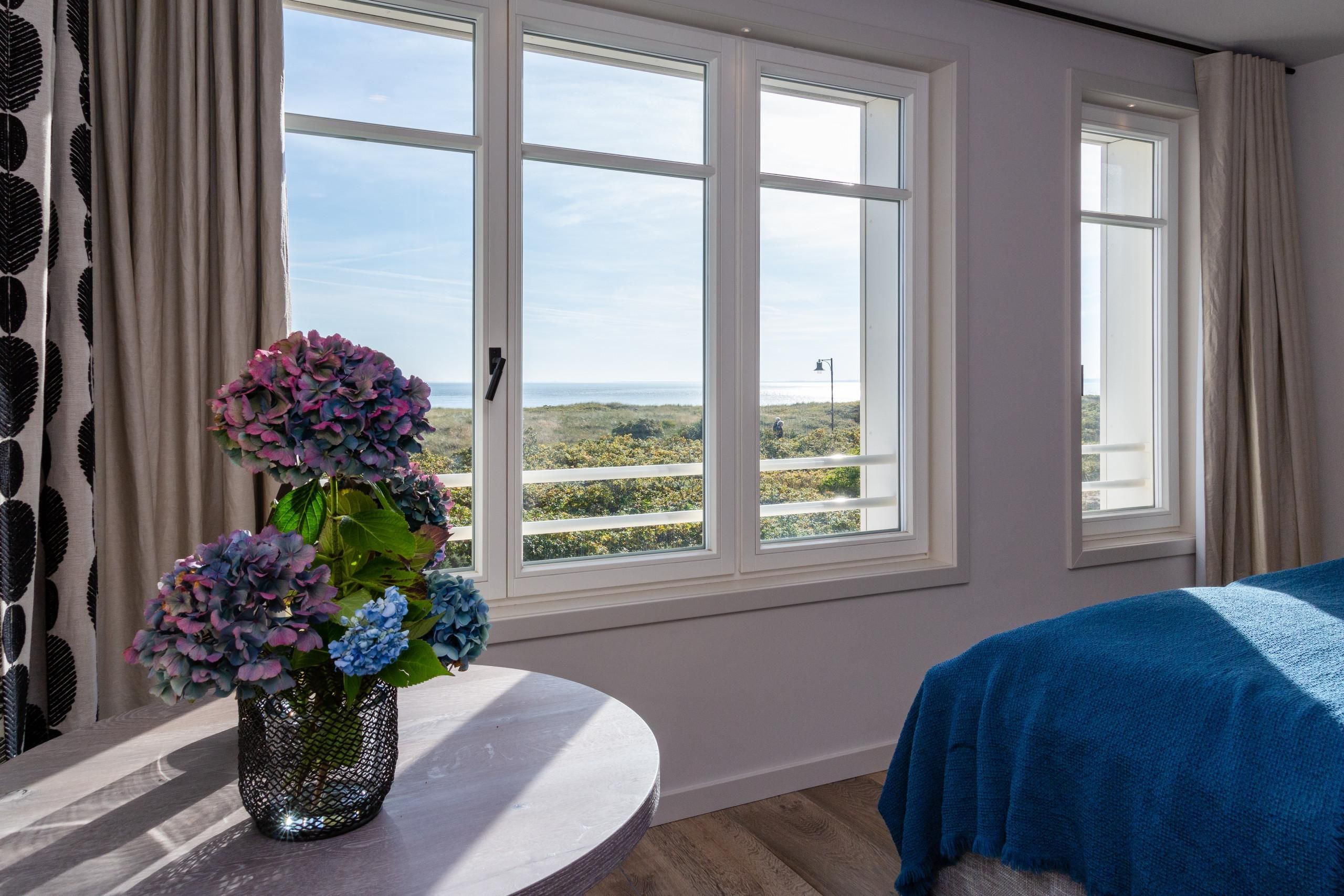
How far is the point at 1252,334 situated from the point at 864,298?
1.60 m

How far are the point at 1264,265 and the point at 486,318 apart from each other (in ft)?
9.73

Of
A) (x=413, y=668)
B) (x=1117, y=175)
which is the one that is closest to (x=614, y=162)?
(x=413, y=668)

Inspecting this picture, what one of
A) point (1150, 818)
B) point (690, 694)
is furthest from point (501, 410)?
point (1150, 818)

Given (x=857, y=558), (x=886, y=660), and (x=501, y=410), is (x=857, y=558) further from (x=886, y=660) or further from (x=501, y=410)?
(x=501, y=410)

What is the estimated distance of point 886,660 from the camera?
282cm

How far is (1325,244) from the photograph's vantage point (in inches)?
137

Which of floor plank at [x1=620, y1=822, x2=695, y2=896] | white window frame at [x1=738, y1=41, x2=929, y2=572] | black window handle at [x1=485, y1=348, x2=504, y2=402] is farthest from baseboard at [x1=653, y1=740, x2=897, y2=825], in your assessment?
black window handle at [x1=485, y1=348, x2=504, y2=402]

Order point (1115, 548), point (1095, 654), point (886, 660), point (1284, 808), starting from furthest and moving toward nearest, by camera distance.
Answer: point (1115, 548) → point (886, 660) → point (1095, 654) → point (1284, 808)

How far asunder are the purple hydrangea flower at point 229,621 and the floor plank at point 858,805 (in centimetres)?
191

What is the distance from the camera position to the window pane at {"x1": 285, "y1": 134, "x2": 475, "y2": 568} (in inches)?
84.6

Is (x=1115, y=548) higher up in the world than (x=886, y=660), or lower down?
higher up

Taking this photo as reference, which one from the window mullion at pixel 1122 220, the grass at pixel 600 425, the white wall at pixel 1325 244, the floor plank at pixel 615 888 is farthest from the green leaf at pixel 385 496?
the white wall at pixel 1325 244

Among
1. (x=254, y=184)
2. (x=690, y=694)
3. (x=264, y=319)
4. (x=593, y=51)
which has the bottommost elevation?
(x=690, y=694)

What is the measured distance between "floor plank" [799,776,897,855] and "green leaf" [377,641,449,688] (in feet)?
5.79
